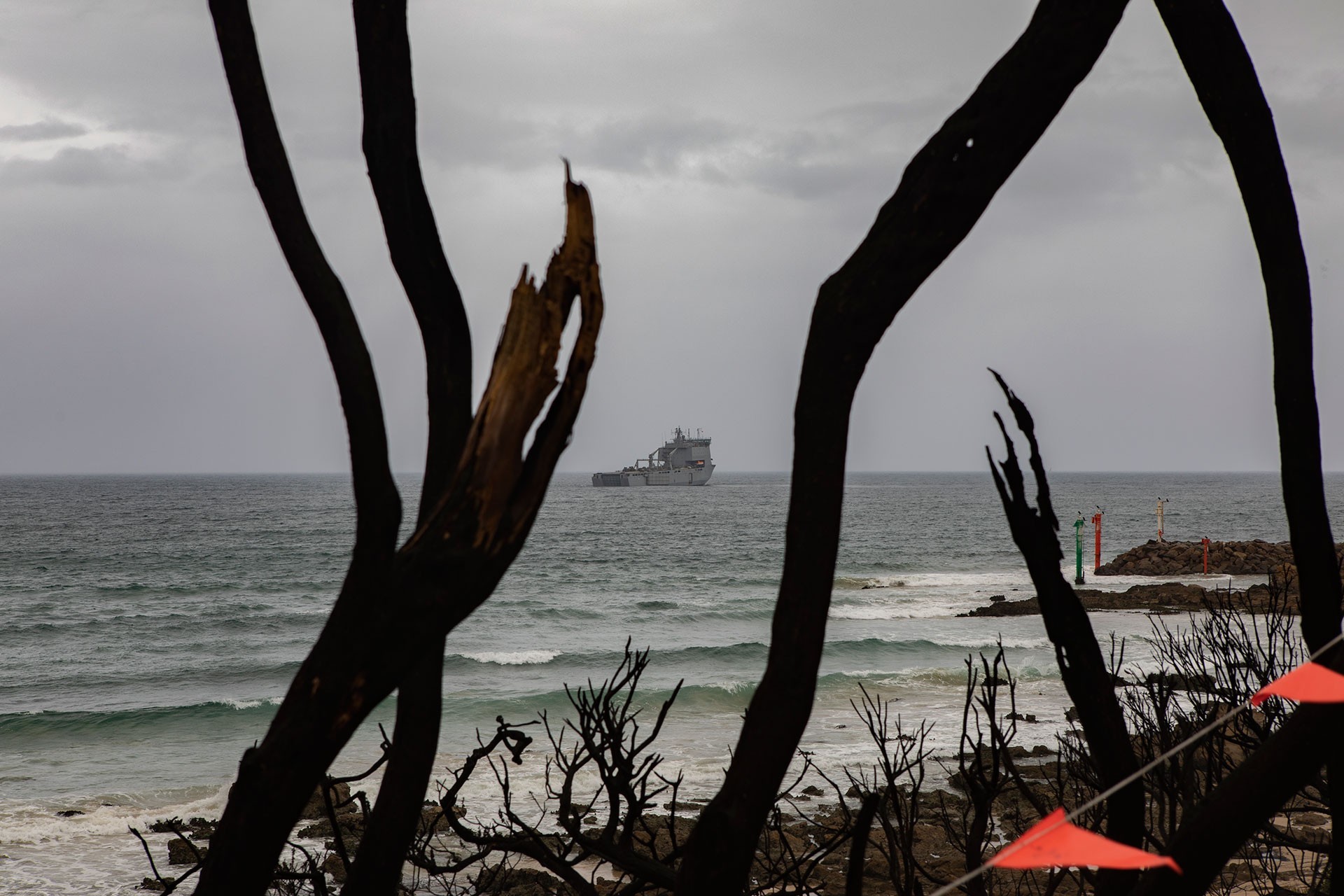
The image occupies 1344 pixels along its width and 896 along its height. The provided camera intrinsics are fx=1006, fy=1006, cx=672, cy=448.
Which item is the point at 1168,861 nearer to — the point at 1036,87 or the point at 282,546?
the point at 1036,87

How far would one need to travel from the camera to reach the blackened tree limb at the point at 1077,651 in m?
2.03

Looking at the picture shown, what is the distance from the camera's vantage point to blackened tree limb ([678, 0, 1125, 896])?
171 cm

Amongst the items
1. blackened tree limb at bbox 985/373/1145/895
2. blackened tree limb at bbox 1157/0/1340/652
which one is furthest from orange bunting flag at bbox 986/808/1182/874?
blackened tree limb at bbox 1157/0/1340/652

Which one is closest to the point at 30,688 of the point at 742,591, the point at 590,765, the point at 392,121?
the point at 590,765

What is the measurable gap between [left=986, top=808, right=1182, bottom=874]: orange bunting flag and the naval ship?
11712cm

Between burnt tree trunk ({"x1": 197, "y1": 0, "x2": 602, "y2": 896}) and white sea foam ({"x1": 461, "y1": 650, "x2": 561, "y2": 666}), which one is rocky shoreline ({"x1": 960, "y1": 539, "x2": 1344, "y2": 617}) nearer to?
white sea foam ({"x1": 461, "y1": 650, "x2": 561, "y2": 666})

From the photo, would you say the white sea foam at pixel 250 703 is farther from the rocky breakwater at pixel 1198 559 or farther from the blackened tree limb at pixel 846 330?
the rocky breakwater at pixel 1198 559

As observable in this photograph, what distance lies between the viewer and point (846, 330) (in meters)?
1.79

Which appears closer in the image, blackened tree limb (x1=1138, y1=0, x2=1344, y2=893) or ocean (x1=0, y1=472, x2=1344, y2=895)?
blackened tree limb (x1=1138, y1=0, x2=1344, y2=893)

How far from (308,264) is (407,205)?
0.31 m

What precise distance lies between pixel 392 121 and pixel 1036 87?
A: 1.27 m

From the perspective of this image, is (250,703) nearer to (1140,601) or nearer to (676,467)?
(1140,601)

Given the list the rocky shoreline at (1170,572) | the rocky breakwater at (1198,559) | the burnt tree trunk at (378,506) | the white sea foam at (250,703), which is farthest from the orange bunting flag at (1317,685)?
the rocky breakwater at (1198,559)

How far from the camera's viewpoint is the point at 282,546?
50125 millimetres
